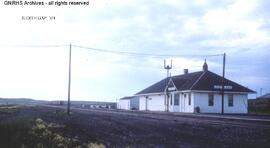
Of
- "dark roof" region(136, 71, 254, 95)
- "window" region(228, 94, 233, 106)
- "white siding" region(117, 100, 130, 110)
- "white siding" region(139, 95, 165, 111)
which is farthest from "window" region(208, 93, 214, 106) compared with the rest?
"white siding" region(117, 100, 130, 110)

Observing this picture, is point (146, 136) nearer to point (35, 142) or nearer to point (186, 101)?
point (35, 142)

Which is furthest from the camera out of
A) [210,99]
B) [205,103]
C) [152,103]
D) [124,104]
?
[124,104]

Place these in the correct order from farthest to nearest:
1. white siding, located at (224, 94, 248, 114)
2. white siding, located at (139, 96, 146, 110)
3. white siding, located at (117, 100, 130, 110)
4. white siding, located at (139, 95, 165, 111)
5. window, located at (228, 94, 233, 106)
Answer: white siding, located at (117, 100, 130, 110) → white siding, located at (139, 96, 146, 110) → white siding, located at (139, 95, 165, 111) → window, located at (228, 94, 233, 106) → white siding, located at (224, 94, 248, 114)

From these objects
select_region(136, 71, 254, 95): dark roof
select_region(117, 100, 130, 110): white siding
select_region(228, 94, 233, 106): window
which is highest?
select_region(136, 71, 254, 95): dark roof

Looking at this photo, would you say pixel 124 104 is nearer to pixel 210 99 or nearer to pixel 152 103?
pixel 152 103

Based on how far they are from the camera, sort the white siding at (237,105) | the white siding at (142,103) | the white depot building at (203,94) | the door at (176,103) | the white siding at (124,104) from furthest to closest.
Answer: the white siding at (124,104)
the white siding at (142,103)
the door at (176,103)
the white siding at (237,105)
the white depot building at (203,94)

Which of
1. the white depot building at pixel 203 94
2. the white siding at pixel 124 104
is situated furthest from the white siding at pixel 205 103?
the white siding at pixel 124 104

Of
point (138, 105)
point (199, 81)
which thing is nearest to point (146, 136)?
point (199, 81)

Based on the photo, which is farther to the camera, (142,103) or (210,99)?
(142,103)

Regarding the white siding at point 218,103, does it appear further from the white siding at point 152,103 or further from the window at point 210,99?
the white siding at point 152,103

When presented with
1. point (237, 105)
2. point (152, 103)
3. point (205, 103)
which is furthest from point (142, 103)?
point (237, 105)

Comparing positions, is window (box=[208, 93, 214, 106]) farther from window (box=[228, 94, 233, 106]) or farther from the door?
the door

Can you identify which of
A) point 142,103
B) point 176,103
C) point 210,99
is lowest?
point 142,103

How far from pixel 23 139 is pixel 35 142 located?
982 mm
